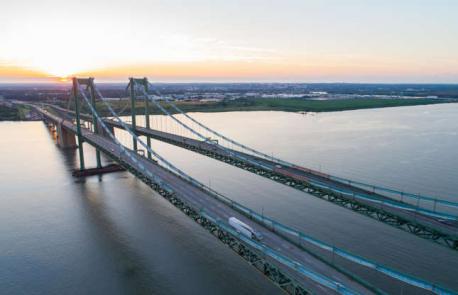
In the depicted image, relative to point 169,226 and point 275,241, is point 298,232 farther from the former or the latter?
point 169,226

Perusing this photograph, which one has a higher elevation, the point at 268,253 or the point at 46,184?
the point at 268,253

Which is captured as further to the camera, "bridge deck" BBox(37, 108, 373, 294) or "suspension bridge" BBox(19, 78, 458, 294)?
"bridge deck" BBox(37, 108, 373, 294)

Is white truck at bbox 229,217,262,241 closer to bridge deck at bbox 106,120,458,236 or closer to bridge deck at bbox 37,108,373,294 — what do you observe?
bridge deck at bbox 37,108,373,294

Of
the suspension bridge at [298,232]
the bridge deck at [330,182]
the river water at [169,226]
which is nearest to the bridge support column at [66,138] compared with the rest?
the river water at [169,226]

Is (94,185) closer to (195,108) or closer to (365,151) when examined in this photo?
(365,151)

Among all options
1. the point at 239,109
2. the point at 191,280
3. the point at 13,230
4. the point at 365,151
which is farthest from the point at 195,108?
the point at 191,280

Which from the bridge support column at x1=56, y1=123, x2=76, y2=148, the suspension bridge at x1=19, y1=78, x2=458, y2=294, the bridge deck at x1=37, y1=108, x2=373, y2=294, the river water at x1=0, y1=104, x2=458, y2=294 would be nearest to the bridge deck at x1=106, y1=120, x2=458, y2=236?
the suspension bridge at x1=19, y1=78, x2=458, y2=294

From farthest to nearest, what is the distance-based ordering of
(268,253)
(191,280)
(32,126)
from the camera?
(32,126)
(191,280)
(268,253)

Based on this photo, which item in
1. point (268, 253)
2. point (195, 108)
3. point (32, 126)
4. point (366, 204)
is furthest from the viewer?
point (195, 108)

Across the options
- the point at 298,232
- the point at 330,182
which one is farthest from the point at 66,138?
the point at 298,232
